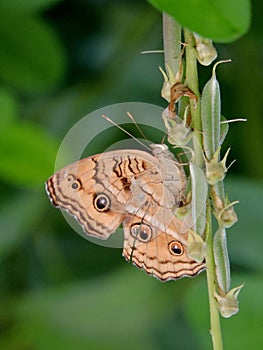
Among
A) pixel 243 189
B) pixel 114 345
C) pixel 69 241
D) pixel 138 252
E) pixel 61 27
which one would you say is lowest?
pixel 114 345

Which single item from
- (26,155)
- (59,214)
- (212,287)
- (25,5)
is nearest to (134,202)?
(212,287)

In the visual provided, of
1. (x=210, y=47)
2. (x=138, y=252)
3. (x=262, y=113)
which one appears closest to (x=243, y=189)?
(x=262, y=113)

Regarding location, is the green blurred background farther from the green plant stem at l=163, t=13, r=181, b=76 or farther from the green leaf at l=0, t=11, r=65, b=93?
the green plant stem at l=163, t=13, r=181, b=76

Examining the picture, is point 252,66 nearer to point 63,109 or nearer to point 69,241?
point 63,109

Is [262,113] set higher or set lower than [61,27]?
lower

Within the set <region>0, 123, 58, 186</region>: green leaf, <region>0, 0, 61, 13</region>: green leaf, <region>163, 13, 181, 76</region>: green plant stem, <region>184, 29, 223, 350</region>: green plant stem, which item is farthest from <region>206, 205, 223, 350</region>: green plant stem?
<region>0, 0, 61, 13</region>: green leaf

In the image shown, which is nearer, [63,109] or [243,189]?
[243,189]

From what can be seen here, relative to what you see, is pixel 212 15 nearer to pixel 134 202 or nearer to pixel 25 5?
pixel 134 202
